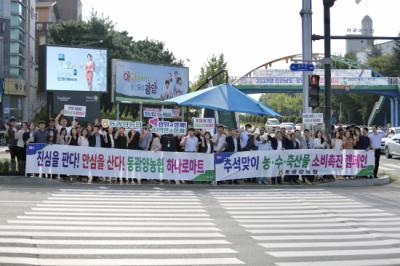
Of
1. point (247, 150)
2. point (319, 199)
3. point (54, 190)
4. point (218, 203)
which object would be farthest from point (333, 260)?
point (247, 150)

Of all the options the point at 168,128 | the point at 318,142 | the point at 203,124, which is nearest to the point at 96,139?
the point at 168,128

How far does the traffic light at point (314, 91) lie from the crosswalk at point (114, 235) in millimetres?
8228

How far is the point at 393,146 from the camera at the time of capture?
33469 millimetres

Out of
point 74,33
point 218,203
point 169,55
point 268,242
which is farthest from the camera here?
point 169,55

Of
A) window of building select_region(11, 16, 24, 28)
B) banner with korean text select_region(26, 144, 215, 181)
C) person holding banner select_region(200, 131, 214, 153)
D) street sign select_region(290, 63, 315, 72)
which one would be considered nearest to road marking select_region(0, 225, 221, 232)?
banner with korean text select_region(26, 144, 215, 181)

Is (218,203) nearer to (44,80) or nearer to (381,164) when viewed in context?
(381,164)

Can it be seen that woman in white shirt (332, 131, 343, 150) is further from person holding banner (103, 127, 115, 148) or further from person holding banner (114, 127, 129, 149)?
person holding banner (103, 127, 115, 148)

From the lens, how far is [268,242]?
9.55 meters

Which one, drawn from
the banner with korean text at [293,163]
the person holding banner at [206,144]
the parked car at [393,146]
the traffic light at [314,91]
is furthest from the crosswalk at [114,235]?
the parked car at [393,146]

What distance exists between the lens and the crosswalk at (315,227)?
8.54 meters

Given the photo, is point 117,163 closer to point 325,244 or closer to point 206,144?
point 206,144

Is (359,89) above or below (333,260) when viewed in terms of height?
above

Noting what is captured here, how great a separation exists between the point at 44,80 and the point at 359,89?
4712cm

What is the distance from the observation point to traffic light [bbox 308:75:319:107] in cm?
2142
